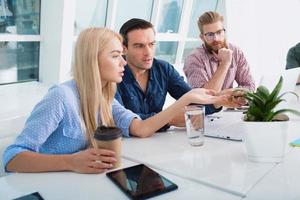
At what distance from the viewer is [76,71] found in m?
1.42

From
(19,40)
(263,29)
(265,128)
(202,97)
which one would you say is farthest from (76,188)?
(263,29)

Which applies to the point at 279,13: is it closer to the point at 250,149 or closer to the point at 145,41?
the point at 145,41

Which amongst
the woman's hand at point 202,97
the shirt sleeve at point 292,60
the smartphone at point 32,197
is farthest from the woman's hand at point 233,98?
the shirt sleeve at point 292,60

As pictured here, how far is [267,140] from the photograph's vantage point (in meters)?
1.15

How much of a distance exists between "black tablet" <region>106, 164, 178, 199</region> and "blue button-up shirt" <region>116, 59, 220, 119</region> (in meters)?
0.80

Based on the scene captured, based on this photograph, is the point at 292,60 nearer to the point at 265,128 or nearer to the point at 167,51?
the point at 167,51

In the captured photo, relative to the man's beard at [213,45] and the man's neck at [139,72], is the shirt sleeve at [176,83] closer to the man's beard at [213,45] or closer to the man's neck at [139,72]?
the man's neck at [139,72]

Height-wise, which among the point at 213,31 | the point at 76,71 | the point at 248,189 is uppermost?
the point at 213,31

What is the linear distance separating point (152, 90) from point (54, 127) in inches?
34.5

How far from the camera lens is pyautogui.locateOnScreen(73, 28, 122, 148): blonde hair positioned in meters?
1.39

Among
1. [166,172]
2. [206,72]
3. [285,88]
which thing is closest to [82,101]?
[166,172]

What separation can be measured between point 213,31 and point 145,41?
750 mm

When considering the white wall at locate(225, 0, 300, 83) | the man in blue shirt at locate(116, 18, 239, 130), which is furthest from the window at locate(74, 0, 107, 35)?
the white wall at locate(225, 0, 300, 83)

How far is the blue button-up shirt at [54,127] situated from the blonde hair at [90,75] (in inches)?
1.3
